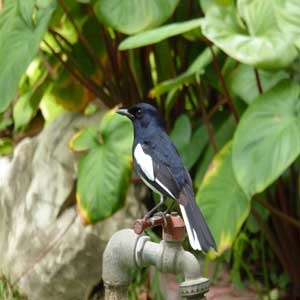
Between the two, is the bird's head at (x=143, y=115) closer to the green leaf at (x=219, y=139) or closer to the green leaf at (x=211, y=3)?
the green leaf at (x=211, y=3)

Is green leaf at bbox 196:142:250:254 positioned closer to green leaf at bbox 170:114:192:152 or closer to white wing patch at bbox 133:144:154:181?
green leaf at bbox 170:114:192:152

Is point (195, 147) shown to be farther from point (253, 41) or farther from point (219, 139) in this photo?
point (253, 41)

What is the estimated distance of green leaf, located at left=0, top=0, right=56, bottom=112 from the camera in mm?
3666

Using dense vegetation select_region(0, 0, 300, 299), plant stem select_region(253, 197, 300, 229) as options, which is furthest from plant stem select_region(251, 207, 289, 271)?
plant stem select_region(253, 197, 300, 229)

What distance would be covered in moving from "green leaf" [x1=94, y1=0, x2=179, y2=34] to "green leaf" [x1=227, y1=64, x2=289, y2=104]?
36 cm

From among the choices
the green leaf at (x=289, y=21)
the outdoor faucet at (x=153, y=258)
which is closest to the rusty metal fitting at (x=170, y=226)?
the outdoor faucet at (x=153, y=258)

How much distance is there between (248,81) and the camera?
3.55 m

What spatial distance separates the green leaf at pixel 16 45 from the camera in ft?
12.0

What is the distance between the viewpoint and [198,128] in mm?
3982

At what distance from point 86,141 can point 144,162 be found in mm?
1648

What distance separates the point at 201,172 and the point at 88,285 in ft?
2.48

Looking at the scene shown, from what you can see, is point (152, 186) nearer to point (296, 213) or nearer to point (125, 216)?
point (296, 213)

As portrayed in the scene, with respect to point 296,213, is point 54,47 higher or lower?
higher

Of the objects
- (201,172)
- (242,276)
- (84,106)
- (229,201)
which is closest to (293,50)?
(229,201)
